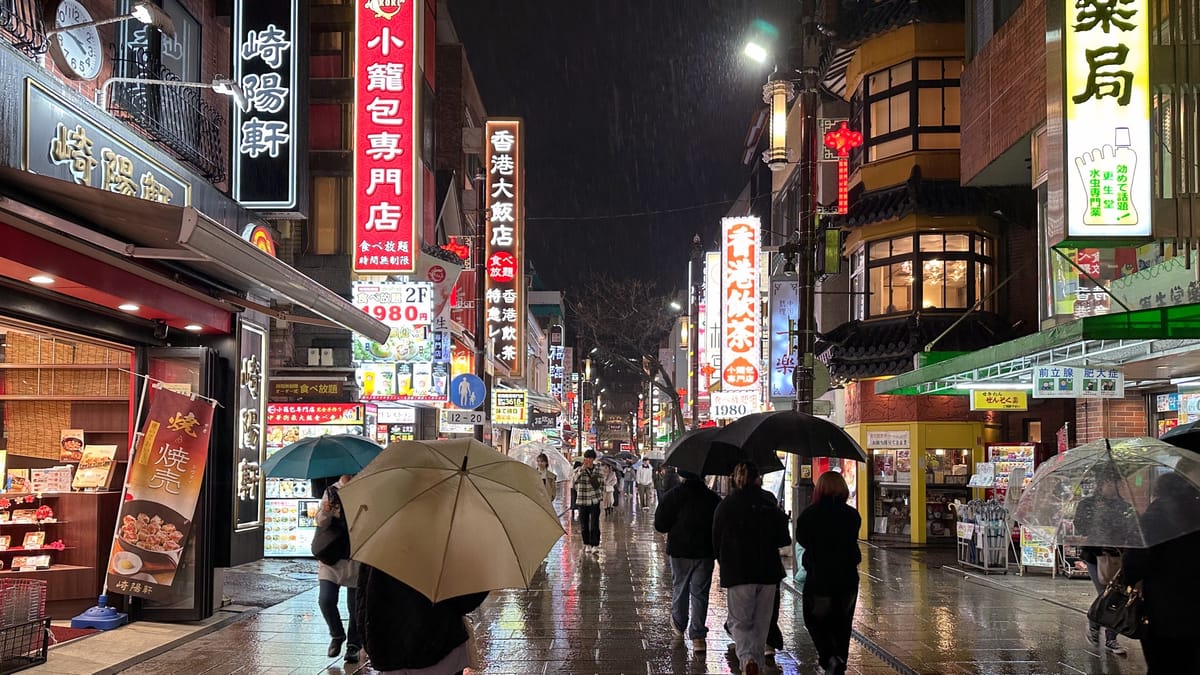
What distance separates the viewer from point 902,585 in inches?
672

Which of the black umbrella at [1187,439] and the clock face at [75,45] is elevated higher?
the clock face at [75,45]

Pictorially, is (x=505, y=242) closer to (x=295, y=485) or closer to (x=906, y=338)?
(x=906, y=338)

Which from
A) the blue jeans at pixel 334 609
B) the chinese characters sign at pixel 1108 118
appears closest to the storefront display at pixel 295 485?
the blue jeans at pixel 334 609

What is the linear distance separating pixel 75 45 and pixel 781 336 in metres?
23.5

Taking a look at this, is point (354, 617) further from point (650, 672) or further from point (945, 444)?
point (945, 444)

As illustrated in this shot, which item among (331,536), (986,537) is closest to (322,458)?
(331,536)

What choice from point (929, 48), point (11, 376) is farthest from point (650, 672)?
point (929, 48)

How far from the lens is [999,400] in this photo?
64.7 feet

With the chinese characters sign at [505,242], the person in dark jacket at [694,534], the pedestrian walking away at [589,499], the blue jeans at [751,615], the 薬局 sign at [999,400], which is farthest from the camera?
the chinese characters sign at [505,242]

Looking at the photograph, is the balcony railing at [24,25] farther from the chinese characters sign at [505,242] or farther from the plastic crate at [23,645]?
the chinese characters sign at [505,242]

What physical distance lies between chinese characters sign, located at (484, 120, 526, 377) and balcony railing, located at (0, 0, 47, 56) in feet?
68.5

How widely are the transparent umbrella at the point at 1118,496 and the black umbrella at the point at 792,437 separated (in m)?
2.52

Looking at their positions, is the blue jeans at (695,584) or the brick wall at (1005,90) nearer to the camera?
the blue jeans at (695,584)

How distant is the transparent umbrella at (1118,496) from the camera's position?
6793mm
